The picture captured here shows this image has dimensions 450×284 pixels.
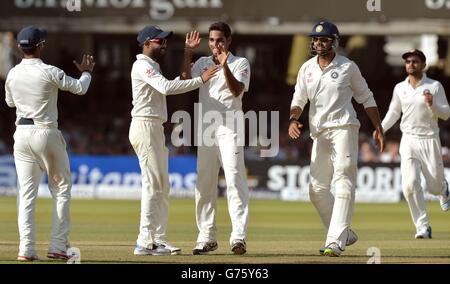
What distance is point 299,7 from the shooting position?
22.2 meters

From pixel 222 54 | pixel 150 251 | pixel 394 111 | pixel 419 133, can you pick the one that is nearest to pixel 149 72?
pixel 222 54

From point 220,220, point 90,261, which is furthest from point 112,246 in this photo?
point 220,220

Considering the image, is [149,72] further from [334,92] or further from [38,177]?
[334,92]

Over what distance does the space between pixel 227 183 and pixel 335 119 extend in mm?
1044

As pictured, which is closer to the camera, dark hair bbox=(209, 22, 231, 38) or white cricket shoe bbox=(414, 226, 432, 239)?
dark hair bbox=(209, 22, 231, 38)

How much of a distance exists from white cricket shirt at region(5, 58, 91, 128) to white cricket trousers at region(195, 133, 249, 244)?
1.36 metres

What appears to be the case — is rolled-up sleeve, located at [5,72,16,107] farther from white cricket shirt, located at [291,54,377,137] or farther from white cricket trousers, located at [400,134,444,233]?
white cricket trousers, located at [400,134,444,233]

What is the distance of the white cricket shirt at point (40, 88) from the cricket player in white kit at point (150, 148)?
729mm

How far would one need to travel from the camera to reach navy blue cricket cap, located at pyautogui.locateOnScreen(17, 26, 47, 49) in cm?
940

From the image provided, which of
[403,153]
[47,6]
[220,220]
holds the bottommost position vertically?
[220,220]

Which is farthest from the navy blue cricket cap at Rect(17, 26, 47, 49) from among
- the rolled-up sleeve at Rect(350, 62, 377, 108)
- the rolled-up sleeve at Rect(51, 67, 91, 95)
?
the rolled-up sleeve at Rect(350, 62, 377, 108)

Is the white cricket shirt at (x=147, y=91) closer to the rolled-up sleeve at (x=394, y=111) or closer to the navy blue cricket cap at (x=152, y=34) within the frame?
the navy blue cricket cap at (x=152, y=34)
